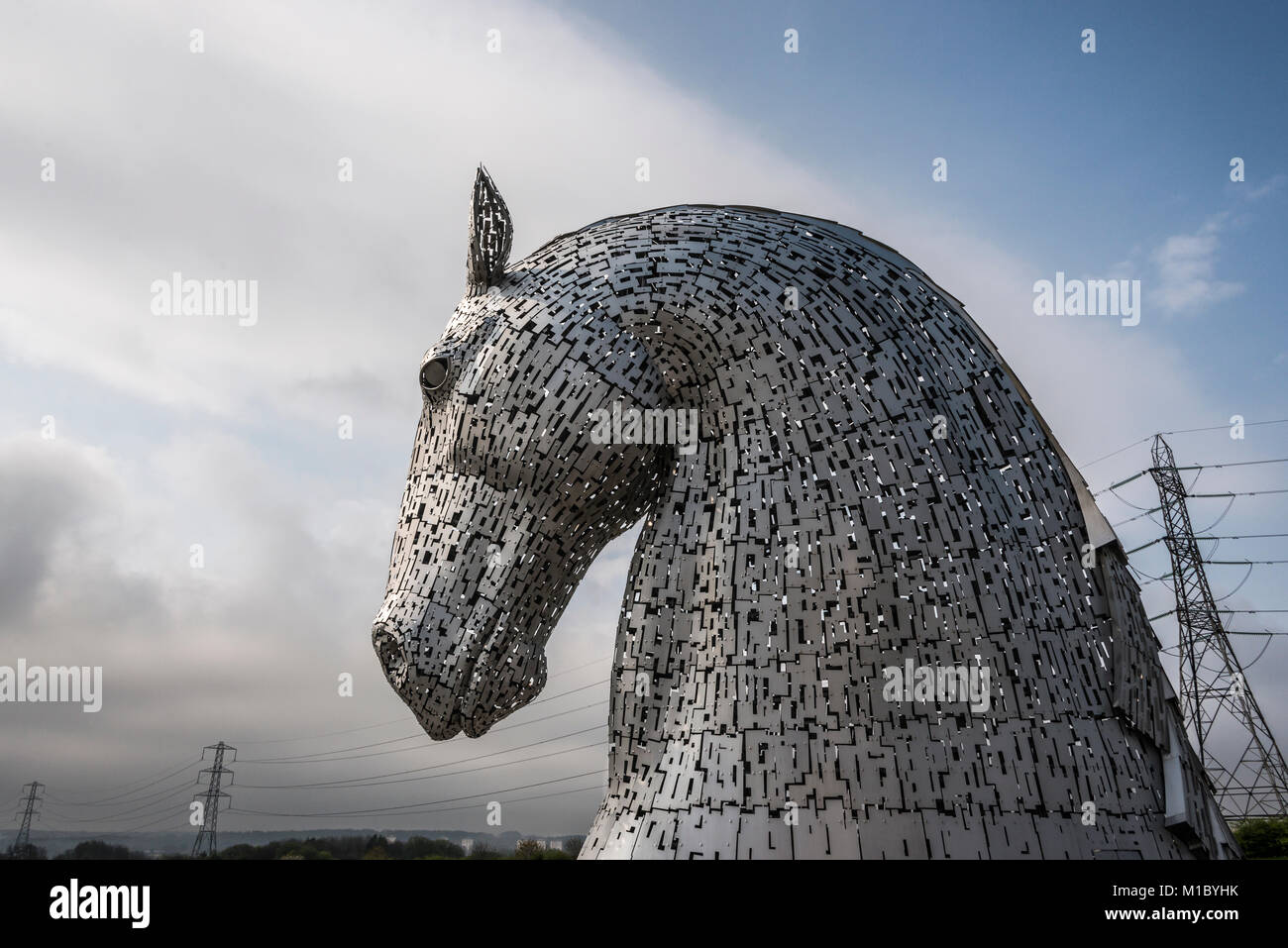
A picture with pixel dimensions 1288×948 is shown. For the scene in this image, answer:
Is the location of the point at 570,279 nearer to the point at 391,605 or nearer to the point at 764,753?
the point at 391,605

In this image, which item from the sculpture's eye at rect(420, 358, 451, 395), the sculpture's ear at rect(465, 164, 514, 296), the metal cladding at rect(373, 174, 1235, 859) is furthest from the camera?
the sculpture's ear at rect(465, 164, 514, 296)

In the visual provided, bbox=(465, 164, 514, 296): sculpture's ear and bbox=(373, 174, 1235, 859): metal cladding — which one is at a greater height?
bbox=(465, 164, 514, 296): sculpture's ear

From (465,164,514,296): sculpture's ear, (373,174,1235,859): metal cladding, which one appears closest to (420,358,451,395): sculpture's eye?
(373,174,1235,859): metal cladding

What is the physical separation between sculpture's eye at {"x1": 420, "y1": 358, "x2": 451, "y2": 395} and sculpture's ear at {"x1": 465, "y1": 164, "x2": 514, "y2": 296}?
0.36 meters

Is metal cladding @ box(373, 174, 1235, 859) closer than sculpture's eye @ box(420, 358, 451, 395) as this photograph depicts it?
Yes

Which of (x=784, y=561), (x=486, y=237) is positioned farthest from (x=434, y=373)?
(x=784, y=561)

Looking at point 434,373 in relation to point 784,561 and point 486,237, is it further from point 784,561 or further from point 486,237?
point 784,561

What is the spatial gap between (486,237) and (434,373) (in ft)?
2.06

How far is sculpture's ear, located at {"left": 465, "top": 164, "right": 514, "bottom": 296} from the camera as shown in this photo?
3.75 m

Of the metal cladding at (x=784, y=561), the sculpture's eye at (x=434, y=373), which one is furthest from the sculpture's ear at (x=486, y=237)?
the sculpture's eye at (x=434, y=373)

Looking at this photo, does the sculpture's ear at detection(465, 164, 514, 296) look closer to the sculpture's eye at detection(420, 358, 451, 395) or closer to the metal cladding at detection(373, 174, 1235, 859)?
the metal cladding at detection(373, 174, 1235, 859)

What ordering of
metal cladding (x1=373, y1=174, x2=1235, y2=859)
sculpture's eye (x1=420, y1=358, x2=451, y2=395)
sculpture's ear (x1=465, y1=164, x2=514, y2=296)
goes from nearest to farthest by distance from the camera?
metal cladding (x1=373, y1=174, x2=1235, y2=859) < sculpture's eye (x1=420, y1=358, x2=451, y2=395) < sculpture's ear (x1=465, y1=164, x2=514, y2=296)
